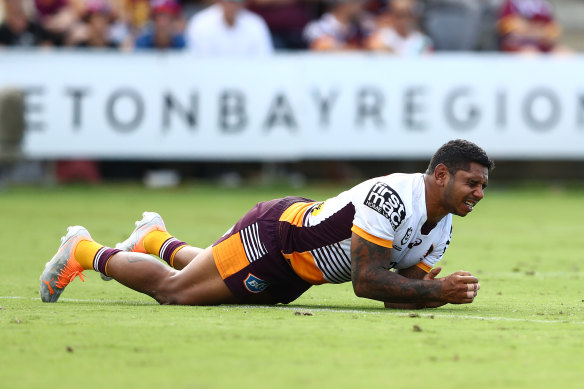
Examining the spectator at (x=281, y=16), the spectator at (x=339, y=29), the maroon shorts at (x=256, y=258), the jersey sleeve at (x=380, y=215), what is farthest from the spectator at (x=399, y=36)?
the jersey sleeve at (x=380, y=215)

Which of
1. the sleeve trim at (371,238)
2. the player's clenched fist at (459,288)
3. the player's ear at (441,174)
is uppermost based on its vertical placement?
the player's ear at (441,174)

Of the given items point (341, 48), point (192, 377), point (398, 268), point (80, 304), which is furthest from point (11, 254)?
point (341, 48)

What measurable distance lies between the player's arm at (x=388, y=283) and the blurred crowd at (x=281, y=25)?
41.9ft

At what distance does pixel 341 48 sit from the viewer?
66.8 feet

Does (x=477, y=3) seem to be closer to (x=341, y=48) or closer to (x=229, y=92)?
(x=341, y=48)

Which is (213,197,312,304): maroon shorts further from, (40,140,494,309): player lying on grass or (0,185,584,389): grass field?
(0,185,584,389): grass field

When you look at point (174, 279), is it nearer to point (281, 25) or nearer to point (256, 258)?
point (256, 258)

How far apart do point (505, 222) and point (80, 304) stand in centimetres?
852

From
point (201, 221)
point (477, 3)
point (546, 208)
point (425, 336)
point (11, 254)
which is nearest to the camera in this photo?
point (425, 336)

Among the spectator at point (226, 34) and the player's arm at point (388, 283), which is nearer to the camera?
the player's arm at point (388, 283)

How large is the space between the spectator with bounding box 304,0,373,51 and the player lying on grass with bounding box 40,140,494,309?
41.2 feet

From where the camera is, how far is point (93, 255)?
310 inches

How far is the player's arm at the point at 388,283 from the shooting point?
273 inches

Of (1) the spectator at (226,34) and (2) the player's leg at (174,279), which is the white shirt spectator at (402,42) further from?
(2) the player's leg at (174,279)
